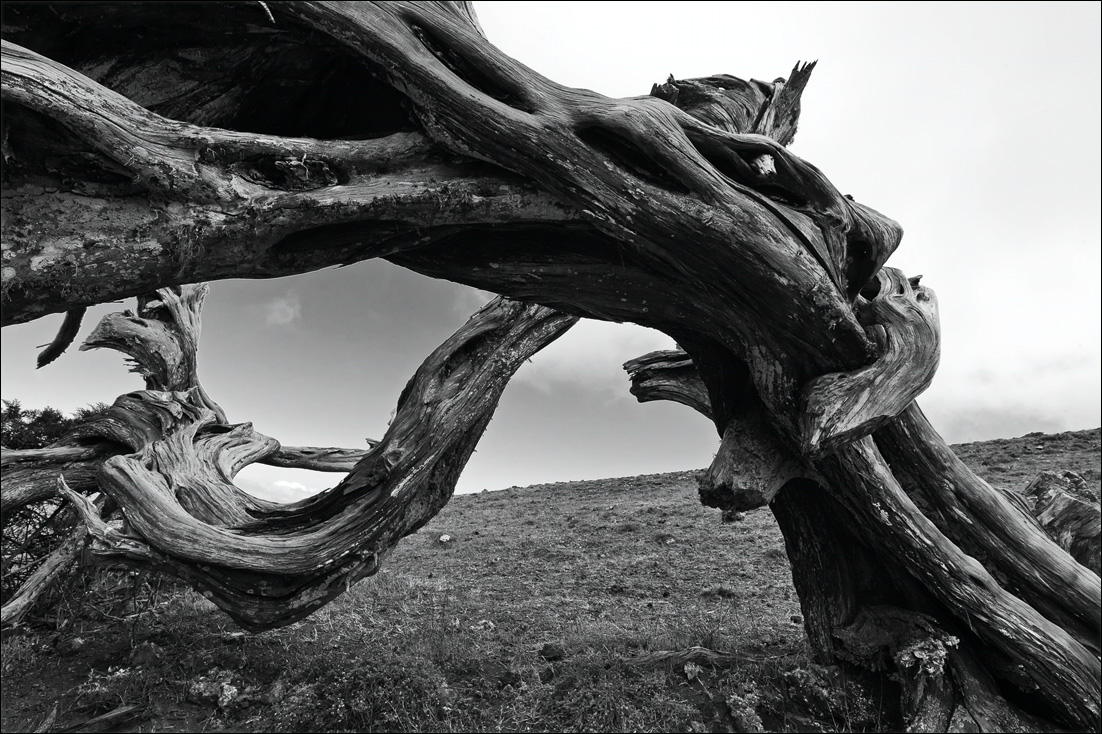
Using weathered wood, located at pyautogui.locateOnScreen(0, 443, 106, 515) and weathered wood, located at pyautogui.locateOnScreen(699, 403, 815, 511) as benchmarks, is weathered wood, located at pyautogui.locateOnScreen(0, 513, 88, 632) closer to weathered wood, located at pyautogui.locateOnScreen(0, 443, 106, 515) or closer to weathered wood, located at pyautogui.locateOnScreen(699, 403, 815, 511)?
weathered wood, located at pyautogui.locateOnScreen(0, 443, 106, 515)

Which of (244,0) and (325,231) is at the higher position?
(244,0)

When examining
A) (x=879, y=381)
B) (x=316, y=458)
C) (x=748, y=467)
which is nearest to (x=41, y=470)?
(x=316, y=458)

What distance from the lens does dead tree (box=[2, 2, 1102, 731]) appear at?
12.5ft

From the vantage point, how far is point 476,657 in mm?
6223

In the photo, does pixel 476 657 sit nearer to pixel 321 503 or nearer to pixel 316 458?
pixel 321 503

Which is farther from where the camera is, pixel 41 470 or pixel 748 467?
pixel 41 470

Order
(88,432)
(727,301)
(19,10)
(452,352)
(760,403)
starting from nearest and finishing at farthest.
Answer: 1. (19,10)
2. (727,301)
3. (760,403)
4. (452,352)
5. (88,432)

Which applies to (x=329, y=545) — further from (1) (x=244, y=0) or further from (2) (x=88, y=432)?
(2) (x=88, y=432)

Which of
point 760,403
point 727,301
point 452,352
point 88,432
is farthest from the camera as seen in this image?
point 88,432

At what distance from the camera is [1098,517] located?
5.98m

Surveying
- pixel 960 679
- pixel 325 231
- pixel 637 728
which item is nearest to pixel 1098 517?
pixel 960 679

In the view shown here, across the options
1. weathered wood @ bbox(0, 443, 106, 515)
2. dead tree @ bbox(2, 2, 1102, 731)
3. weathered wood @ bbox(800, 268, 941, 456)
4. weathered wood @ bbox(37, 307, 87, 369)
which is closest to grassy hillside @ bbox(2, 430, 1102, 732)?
dead tree @ bbox(2, 2, 1102, 731)

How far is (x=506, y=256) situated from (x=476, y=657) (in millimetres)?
3930

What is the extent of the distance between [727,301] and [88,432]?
7917 mm
